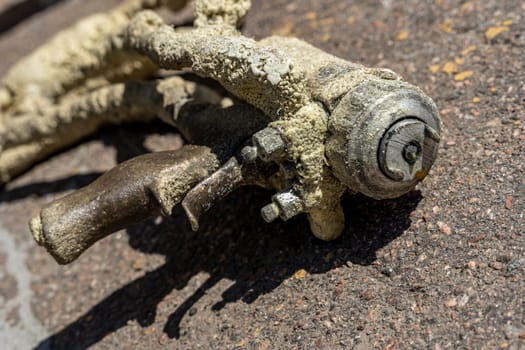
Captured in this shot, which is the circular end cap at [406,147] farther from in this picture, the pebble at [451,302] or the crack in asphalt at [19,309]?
the crack in asphalt at [19,309]

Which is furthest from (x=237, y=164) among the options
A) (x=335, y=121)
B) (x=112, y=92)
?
(x=112, y=92)

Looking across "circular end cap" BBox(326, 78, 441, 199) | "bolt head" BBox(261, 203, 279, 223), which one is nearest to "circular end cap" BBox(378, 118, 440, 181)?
"circular end cap" BBox(326, 78, 441, 199)

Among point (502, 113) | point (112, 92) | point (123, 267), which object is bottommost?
point (123, 267)

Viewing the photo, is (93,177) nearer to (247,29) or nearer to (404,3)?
(247,29)

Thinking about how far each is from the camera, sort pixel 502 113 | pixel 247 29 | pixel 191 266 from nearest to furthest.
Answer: pixel 502 113 < pixel 191 266 < pixel 247 29

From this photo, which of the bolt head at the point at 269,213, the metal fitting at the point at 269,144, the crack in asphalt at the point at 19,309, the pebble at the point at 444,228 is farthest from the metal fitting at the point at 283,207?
the crack in asphalt at the point at 19,309

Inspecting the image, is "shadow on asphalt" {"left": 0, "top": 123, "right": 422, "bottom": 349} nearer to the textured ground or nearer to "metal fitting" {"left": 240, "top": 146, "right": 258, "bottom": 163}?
the textured ground

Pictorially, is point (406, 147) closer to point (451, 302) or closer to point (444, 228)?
point (444, 228)
